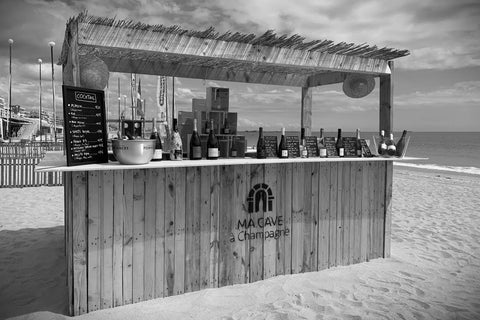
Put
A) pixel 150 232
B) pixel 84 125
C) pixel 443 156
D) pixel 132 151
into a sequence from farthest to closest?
pixel 443 156
pixel 150 232
pixel 84 125
pixel 132 151

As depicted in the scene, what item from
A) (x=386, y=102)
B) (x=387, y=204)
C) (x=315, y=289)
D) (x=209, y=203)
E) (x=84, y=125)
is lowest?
(x=315, y=289)

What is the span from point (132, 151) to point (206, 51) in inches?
47.5

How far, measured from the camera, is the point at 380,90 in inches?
196

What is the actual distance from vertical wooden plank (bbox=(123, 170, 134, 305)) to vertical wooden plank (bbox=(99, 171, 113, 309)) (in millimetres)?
117

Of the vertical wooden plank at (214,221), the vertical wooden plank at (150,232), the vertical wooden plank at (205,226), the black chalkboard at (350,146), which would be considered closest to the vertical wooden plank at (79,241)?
the vertical wooden plank at (150,232)

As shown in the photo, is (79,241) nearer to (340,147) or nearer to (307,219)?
(307,219)

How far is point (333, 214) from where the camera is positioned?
454 cm

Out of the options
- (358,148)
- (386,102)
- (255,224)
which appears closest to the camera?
(255,224)

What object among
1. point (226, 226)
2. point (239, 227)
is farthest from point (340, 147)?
point (226, 226)

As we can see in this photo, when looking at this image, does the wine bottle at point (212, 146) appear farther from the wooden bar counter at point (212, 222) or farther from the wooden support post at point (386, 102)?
the wooden support post at point (386, 102)

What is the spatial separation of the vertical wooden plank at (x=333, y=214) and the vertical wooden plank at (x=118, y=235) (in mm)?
2448

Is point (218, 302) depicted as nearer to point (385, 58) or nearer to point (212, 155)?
point (212, 155)

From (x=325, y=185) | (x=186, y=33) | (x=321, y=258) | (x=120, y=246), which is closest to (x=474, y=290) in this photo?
(x=321, y=258)

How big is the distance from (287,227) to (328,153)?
3.49ft
